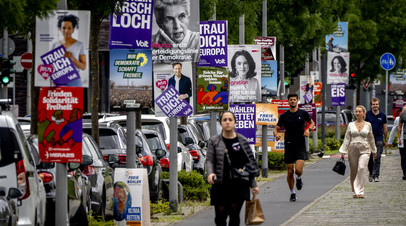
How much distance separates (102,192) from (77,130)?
4.28 meters

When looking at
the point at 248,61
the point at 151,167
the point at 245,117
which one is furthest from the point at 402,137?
the point at 151,167

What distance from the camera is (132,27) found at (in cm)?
1550

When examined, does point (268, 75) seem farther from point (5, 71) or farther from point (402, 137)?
point (5, 71)

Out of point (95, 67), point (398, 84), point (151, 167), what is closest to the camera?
point (151, 167)

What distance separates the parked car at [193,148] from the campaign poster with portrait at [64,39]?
13.1 meters

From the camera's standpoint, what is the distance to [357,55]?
58594 millimetres

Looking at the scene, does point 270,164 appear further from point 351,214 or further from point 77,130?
point 77,130

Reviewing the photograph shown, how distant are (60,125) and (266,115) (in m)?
17.3

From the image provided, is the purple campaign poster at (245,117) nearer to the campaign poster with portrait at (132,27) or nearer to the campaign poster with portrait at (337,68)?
the campaign poster with portrait at (132,27)

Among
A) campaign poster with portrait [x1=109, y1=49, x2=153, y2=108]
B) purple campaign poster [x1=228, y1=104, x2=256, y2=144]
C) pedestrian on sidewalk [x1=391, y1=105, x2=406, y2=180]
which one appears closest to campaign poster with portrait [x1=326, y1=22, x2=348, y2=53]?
pedestrian on sidewalk [x1=391, y1=105, x2=406, y2=180]

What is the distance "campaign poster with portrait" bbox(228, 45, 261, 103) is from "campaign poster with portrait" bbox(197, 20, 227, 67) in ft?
11.9

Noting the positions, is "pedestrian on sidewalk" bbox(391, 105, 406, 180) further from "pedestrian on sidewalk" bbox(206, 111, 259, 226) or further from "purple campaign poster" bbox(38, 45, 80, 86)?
"purple campaign poster" bbox(38, 45, 80, 86)

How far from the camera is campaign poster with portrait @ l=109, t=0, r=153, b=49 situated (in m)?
15.4

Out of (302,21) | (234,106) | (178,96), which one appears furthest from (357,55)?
(178,96)
